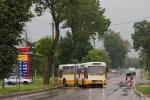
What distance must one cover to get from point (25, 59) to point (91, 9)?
11251 mm

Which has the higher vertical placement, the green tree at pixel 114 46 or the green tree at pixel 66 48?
the green tree at pixel 114 46

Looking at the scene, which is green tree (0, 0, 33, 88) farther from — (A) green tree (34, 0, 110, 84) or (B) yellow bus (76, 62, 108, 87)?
(B) yellow bus (76, 62, 108, 87)

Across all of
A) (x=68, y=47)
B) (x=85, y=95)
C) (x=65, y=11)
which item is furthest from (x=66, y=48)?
(x=85, y=95)

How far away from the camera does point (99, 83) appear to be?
44188 millimetres

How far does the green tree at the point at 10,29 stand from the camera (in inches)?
1168

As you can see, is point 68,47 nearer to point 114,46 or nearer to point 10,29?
point 10,29

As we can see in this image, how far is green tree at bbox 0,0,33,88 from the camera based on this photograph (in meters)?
29.7

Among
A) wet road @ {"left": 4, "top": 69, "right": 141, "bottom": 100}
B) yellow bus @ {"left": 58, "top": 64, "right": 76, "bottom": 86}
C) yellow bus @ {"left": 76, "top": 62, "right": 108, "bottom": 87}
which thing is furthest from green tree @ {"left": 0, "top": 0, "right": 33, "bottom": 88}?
yellow bus @ {"left": 58, "top": 64, "right": 76, "bottom": 86}

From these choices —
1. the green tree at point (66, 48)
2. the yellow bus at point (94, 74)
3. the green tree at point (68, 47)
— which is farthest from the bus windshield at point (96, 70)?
the green tree at point (66, 48)

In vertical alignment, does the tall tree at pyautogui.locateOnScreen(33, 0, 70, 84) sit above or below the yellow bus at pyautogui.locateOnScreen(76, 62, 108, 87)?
above

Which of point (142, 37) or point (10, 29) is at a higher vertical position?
point (142, 37)

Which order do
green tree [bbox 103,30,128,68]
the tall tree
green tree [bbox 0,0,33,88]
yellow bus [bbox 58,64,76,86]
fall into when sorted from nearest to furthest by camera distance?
green tree [bbox 0,0,33,88] → the tall tree → yellow bus [bbox 58,64,76,86] → green tree [bbox 103,30,128,68]

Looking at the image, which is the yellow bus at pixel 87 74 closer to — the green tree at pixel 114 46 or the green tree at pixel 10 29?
the green tree at pixel 10 29

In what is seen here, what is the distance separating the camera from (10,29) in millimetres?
30062
